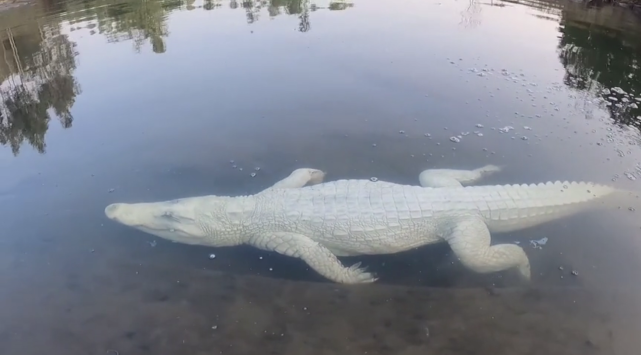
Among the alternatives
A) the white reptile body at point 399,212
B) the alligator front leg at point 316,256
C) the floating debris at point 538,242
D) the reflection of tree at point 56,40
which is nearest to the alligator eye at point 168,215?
the white reptile body at point 399,212

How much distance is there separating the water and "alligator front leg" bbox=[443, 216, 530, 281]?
12cm

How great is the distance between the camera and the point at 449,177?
185 inches

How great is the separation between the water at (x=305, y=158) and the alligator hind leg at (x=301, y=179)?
0.81ft

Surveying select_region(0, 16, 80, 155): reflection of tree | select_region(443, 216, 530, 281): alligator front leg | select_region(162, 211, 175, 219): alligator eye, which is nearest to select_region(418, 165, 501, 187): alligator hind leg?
select_region(443, 216, 530, 281): alligator front leg

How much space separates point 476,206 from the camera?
4.09 meters

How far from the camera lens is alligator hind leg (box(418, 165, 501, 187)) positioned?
182 inches

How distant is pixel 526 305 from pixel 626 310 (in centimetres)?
72

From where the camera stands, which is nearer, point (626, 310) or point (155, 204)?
point (626, 310)

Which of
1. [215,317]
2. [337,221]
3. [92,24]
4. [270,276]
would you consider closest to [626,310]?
[337,221]

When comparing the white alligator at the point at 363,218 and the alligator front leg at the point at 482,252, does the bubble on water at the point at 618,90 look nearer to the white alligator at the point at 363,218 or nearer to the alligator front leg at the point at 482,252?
the white alligator at the point at 363,218

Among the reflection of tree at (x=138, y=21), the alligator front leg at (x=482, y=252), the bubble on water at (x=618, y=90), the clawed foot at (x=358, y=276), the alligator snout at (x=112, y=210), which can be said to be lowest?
the clawed foot at (x=358, y=276)

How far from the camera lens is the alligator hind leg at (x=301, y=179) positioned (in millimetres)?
4770

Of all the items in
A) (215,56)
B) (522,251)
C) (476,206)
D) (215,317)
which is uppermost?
(215,56)

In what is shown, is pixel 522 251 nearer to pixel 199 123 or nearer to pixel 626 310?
pixel 626 310
